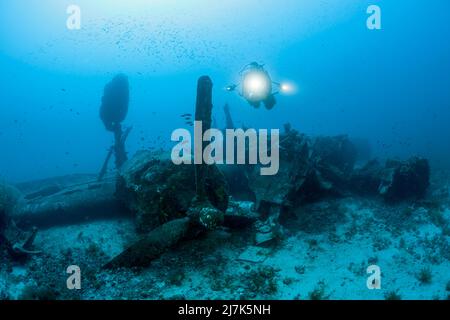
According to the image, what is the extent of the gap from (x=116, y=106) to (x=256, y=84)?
32.6 ft

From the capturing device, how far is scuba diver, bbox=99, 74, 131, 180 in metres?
19.4

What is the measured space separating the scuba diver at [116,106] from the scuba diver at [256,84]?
8841 mm

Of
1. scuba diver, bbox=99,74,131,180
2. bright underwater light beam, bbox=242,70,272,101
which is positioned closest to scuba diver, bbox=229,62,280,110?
bright underwater light beam, bbox=242,70,272,101

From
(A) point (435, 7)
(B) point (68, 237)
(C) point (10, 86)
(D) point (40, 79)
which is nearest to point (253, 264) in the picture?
(B) point (68, 237)

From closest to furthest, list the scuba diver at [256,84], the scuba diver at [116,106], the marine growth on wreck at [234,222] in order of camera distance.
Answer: the marine growth on wreck at [234,222] < the scuba diver at [256,84] < the scuba diver at [116,106]

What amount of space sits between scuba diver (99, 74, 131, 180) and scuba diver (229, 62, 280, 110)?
884 cm

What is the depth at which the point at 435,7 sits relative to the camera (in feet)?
420

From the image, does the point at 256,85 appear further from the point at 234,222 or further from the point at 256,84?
the point at 234,222

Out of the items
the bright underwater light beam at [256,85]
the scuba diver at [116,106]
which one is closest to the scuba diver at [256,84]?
the bright underwater light beam at [256,85]

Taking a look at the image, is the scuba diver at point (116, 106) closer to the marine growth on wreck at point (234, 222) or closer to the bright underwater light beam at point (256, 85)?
the marine growth on wreck at point (234, 222)

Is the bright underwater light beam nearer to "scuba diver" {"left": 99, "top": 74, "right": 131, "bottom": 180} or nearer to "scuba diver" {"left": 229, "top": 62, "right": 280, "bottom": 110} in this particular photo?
"scuba diver" {"left": 229, "top": 62, "right": 280, "bottom": 110}

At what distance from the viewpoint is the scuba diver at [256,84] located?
1394 centimetres

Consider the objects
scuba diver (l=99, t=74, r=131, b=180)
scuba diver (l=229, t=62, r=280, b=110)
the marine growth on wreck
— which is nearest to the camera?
the marine growth on wreck

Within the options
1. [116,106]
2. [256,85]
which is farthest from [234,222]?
[116,106]
